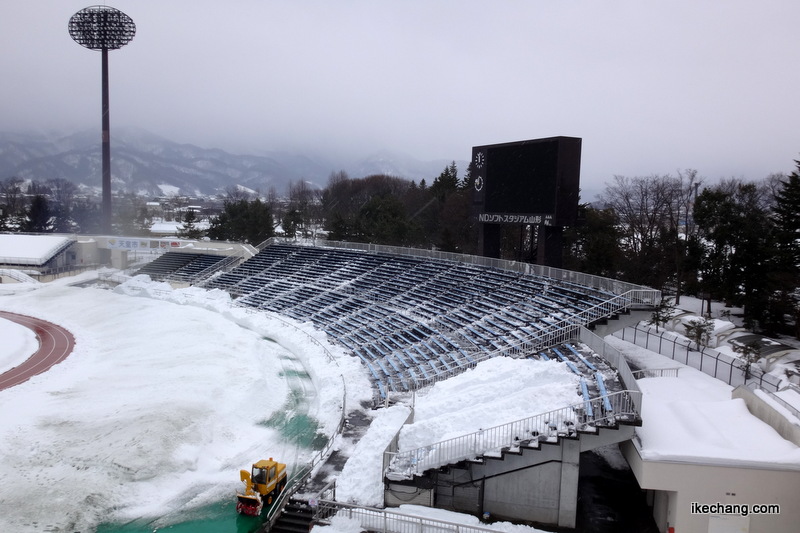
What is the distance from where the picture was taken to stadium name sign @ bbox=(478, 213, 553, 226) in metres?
25.4

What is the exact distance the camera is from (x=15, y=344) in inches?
1110

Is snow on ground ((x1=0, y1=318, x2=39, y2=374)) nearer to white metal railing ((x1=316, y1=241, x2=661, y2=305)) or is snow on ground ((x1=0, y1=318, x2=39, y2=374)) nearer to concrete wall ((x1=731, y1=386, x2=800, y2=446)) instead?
white metal railing ((x1=316, y1=241, x2=661, y2=305))

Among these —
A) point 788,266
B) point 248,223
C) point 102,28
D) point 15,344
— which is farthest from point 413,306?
point 102,28

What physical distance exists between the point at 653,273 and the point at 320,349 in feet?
78.7

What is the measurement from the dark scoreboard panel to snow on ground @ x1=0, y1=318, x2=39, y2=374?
77.1 feet

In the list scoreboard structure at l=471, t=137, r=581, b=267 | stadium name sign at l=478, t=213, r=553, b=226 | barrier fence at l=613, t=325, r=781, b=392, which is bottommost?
barrier fence at l=613, t=325, r=781, b=392

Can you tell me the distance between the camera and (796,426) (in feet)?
38.1

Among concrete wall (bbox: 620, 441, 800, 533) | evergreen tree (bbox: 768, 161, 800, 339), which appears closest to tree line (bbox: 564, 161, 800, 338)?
evergreen tree (bbox: 768, 161, 800, 339)

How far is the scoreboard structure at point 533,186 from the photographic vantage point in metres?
25.0

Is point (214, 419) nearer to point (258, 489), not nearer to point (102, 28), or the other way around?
point (258, 489)

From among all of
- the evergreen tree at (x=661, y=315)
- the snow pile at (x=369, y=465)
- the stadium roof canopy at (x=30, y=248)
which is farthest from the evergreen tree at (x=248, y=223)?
the snow pile at (x=369, y=465)

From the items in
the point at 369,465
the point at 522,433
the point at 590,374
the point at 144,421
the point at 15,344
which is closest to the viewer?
the point at 522,433

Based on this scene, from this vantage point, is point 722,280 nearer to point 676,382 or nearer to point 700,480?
point 676,382

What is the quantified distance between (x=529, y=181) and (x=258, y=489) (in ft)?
62.3
